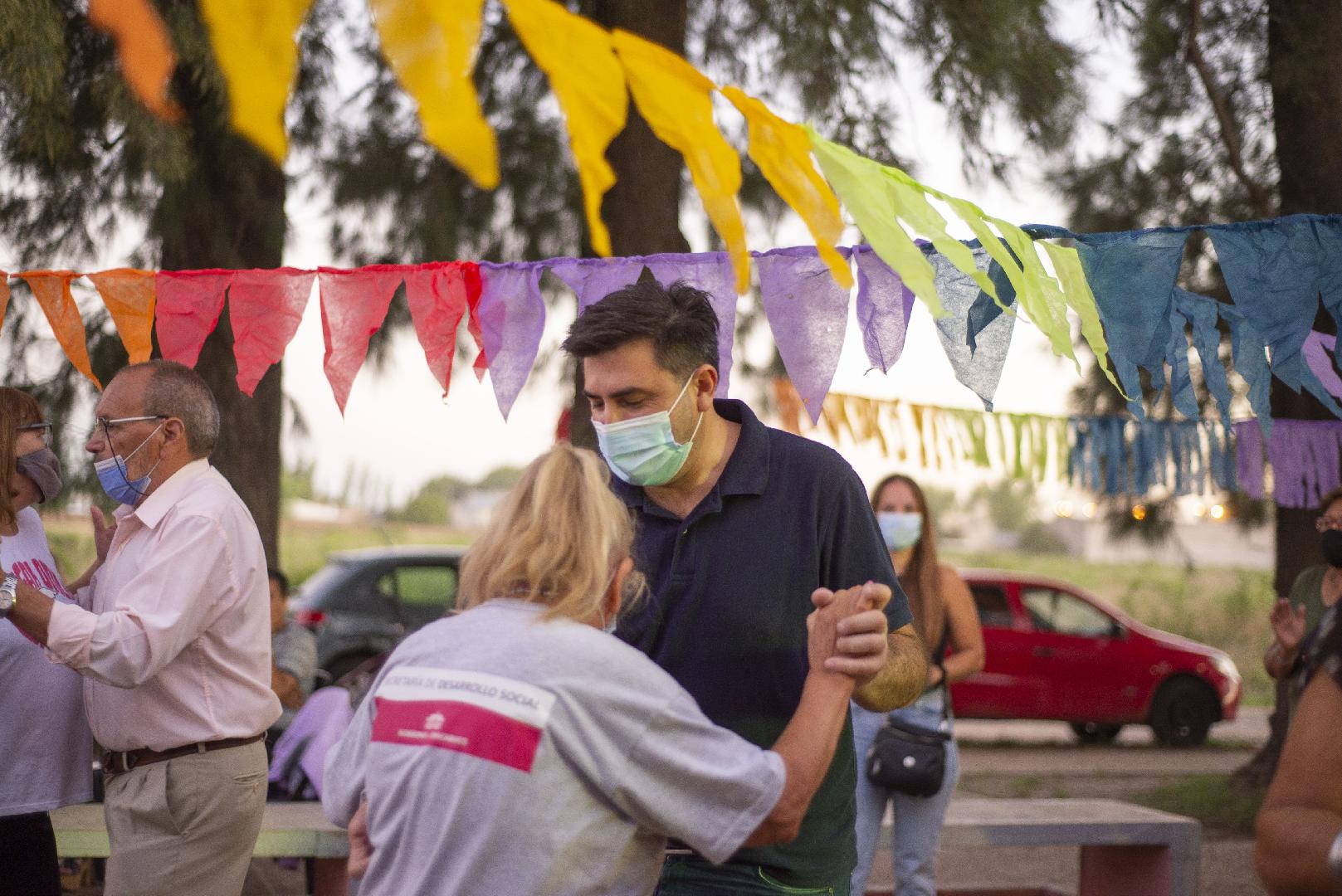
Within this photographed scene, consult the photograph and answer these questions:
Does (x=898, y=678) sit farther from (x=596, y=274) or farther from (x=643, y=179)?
(x=643, y=179)

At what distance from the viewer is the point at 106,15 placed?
1146 mm

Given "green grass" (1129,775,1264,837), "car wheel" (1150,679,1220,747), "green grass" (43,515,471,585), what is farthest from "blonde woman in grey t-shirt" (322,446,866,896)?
"green grass" (43,515,471,585)

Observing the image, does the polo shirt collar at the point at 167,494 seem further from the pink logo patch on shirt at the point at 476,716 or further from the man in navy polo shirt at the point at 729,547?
the pink logo patch on shirt at the point at 476,716

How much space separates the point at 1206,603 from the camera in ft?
81.6

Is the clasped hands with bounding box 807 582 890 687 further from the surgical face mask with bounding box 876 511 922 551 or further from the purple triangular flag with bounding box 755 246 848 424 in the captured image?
the surgical face mask with bounding box 876 511 922 551

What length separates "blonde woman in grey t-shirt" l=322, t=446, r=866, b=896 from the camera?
1807 millimetres

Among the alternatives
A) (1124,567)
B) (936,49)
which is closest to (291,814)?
(936,49)

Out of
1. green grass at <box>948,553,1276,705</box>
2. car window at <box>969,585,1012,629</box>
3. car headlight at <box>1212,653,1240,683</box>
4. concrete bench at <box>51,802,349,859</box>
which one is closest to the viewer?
concrete bench at <box>51,802,349,859</box>

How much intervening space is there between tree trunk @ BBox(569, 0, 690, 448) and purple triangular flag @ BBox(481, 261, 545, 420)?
175 cm

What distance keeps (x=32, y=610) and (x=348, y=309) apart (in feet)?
7.65

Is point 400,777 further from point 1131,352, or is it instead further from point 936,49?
point 936,49

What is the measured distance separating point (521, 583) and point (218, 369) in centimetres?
560

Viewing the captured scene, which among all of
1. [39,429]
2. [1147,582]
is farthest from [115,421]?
[1147,582]

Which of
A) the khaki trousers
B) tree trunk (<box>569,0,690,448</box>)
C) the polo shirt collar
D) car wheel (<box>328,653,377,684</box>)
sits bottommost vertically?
car wheel (<box>328,653,377,684</box>)
